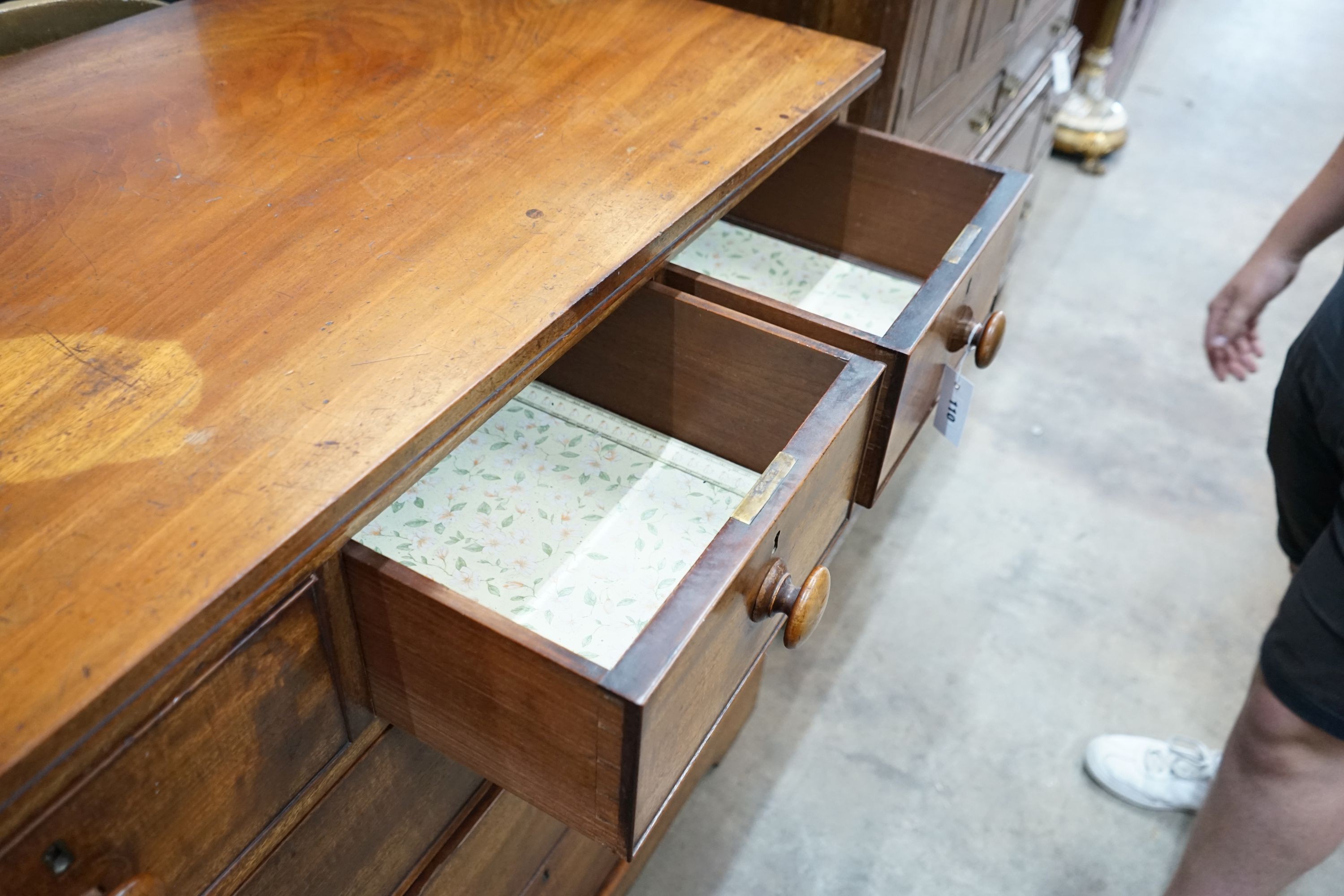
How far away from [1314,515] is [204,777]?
40.2 inches

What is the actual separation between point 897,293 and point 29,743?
2.82ft

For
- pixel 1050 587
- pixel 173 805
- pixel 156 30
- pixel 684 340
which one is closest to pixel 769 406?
pixel 684 340

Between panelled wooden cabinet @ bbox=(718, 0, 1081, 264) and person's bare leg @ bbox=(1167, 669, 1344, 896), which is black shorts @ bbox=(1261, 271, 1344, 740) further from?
panelled wooden cabinet @ bbox=(718, 0, 1081, 264)

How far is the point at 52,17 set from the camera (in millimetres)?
956

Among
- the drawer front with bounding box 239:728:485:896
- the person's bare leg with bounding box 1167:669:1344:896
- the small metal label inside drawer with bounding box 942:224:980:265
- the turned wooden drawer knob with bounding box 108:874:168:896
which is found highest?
the small metal label inside drawer with bounding box 942:224:980:265

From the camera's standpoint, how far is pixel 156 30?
0.88m

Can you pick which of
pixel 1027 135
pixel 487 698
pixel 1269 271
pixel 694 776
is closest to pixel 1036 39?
pixel 1027 135

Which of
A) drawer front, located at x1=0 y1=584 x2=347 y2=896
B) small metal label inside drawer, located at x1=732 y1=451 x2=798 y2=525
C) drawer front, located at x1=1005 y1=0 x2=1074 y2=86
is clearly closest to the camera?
drawer front, located at x1=0 y1=584 x2=347 y2=896

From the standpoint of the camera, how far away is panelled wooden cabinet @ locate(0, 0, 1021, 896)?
481 millimetres

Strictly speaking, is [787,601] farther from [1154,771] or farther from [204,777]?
[1154,771]

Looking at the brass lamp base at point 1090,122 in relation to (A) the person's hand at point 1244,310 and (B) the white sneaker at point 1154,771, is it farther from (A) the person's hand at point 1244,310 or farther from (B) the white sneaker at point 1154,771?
(B) the white sneaker at point 1154,771

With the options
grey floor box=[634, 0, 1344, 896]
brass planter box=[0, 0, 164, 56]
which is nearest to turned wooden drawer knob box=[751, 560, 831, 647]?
grey floor box=[634, 0, 1344, 896]

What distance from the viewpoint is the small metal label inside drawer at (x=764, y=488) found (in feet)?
1.93

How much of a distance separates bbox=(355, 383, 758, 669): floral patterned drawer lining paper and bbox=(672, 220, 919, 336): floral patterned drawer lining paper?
245mm
